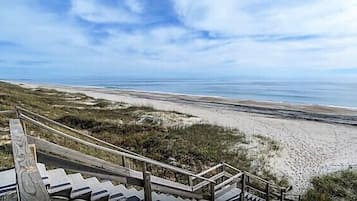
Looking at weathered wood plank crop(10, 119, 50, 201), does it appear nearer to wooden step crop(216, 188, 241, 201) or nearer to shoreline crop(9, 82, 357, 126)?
wooden step crop(216, 188, 241, 201)

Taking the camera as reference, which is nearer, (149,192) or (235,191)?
(149,192)

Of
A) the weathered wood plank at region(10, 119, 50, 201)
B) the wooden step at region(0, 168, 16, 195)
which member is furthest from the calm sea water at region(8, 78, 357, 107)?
the weathered wood plank at region(10, 119, 50, 201)

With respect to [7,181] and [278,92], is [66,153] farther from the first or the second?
[278,92]

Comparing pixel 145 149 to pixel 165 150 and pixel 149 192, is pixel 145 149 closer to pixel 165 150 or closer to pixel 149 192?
Answer: pixel 165 150

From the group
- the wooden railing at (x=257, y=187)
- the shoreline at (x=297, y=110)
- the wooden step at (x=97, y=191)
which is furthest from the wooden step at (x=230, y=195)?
the shoreline at (x=297, y=110)

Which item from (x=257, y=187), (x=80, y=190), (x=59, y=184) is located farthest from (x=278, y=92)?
(x=59, y=184)

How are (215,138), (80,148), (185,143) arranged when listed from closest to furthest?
(80,148) → (185,143) → (215,138)

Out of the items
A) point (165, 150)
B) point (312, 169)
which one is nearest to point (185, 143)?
point (165, 150)
